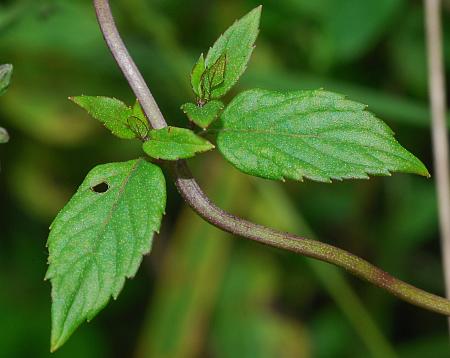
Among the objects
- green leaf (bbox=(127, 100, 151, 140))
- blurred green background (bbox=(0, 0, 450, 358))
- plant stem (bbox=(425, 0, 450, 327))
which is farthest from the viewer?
blurred green background (bbox=(0, 0, 450, 358))

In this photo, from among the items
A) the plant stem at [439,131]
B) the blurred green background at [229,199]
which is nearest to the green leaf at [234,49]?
the plant stem at [439,131]

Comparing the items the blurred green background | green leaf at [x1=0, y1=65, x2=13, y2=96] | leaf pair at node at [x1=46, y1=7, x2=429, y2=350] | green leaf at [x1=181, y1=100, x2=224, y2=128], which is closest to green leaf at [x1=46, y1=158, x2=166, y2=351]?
leaf pair at node at [x1=46, y1=7, x2=429, y2=350]

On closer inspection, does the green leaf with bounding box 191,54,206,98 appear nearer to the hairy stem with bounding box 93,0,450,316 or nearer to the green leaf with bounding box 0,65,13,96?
the hairy stem with bounding box 93,0,450,316

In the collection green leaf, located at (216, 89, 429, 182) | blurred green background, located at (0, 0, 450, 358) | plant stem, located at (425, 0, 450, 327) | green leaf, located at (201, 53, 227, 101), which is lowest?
blurred green background, located at (0, 0, 450, 358)

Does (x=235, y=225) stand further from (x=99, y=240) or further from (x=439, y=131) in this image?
(x=439, y=131)

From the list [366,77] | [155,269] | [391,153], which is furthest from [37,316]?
[391,153]

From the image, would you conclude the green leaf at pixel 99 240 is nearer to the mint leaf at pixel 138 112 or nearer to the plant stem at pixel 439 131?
the mint leaf at pixel 138 112
